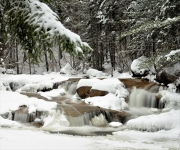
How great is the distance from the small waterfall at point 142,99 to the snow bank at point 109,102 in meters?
0.76

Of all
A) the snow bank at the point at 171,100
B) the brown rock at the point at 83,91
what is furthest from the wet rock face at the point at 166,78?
the brown rock at the point at 83,91

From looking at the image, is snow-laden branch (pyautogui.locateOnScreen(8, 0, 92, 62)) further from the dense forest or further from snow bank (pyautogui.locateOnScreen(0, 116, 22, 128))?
snow bank (pyautogui.locateOnScreen(0, 116, 22, 128))

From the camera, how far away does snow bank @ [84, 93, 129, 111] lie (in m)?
14.5

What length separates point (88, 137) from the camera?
33.3 feet

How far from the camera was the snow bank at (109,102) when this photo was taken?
14.5 metres

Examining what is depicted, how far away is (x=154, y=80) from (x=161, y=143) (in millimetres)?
9391

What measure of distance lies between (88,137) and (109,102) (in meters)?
4.88

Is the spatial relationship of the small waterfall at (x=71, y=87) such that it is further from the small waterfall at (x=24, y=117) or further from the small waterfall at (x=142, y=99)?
the small waterfall at (x=24, y=117)

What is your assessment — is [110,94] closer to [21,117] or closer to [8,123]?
[21,117]

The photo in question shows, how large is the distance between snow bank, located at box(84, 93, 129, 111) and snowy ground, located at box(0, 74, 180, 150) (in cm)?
219

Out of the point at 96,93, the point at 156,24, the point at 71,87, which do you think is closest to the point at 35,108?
the point at 96,93

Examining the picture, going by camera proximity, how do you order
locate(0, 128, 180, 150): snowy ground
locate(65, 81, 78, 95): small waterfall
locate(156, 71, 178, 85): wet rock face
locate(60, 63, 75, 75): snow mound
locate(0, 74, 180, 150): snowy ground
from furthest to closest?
locate(60, 63, 75, 75): snow mound < locate(65, 81, 78, 95): small waterfall < locate(156, 71, 178, 85): wet rock face < locate(0, 74, 180, 150): snowy ground < locate(0, 128, 180, 150): snowy ground

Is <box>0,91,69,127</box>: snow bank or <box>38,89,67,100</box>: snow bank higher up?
<box>38,89,67,100</box>: snow bank

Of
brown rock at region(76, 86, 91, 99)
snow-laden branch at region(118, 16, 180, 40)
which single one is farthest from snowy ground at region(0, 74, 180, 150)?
brown rock at region(76, 86, 91, 99)
